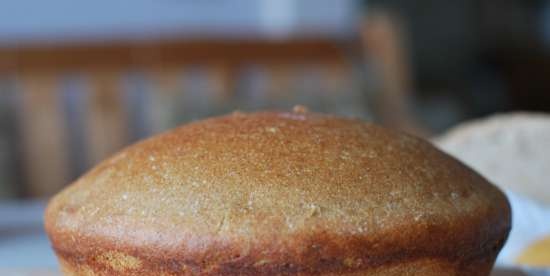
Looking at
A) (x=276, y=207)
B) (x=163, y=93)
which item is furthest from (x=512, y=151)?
(x=163, y=93)

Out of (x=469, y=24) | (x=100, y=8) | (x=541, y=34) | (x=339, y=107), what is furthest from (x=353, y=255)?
(x=541, y=34)

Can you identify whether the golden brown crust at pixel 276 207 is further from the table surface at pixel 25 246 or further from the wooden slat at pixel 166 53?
the wooden slat at pixel 166 53

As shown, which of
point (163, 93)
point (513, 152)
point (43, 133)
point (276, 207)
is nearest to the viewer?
point (276, 207)

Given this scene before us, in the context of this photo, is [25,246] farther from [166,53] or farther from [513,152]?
[166,53]

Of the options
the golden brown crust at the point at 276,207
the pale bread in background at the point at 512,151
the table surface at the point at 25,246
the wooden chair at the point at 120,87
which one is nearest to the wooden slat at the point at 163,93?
the wooden chair at the point at 120,87

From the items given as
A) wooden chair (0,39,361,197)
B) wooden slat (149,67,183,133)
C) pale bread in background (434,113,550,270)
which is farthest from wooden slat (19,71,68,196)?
pale bread in background (434,113,550,270)
